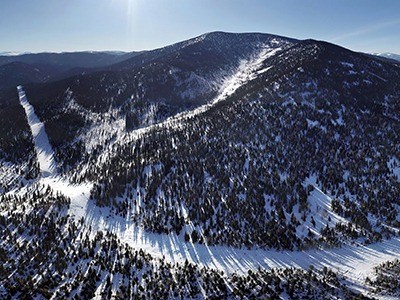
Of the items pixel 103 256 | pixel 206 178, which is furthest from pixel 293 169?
pixel 103 256

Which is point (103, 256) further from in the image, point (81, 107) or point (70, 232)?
point (81, 107)

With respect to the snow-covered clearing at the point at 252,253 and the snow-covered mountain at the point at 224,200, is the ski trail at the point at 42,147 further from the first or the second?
the snow-covered clearing at the point at 252,253

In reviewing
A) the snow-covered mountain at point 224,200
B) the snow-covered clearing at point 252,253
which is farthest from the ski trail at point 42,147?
the snow-covered clearing at point 252,253

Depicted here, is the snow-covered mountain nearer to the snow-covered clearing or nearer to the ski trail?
the snow-covered clearing

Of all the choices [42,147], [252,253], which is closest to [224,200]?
[252,253]

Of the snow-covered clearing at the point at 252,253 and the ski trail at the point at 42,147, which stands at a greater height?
the ski trail at the point at 42,147
